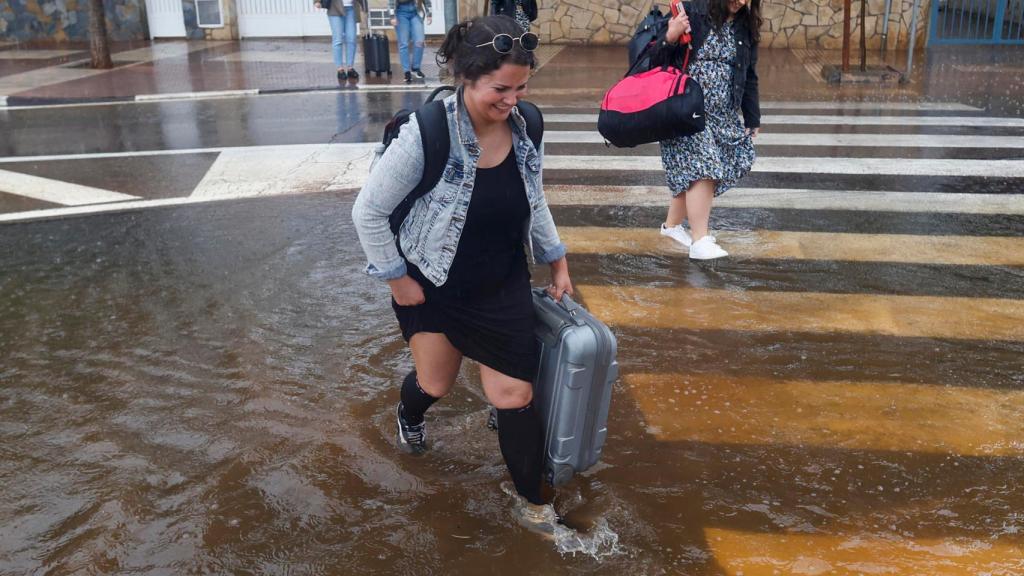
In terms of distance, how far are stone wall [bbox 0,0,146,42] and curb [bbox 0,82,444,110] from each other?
7.47m

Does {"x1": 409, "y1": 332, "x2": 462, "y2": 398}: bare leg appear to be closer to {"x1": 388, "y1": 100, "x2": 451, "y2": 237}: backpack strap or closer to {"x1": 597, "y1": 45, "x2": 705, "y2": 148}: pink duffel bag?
{"x1": 388, "y1": 100, "x2": 451, "y2": 237}: backpack strap

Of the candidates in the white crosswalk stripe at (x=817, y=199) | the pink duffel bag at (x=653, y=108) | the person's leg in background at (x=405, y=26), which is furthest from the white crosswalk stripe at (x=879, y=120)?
the pink duffel bag at (x=653, y=108)

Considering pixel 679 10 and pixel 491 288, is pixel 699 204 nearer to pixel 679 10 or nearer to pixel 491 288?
pixel 679 10

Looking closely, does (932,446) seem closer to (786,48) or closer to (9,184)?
(9,184)

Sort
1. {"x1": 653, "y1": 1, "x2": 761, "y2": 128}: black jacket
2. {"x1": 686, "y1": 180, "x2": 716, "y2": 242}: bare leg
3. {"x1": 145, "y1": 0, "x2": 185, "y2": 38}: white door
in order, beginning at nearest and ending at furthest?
{"x1": 653, "y1": 1, "x2": 761, "y2": 128}: black jacket, {"x1": 686, "y1": 180, "x2": 716, "y2": 242}: bare leg, {"x1": 145, "y1": 0, "x2": 185, "y2": 38}: white door

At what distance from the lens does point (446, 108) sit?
2.87 m

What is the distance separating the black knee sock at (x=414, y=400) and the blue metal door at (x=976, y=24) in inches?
623

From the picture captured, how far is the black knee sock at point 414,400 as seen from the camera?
345cm

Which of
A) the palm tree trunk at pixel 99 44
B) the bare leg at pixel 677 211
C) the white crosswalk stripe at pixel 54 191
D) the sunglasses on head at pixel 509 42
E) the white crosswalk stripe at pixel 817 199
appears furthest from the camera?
the palm tree trunk at pixel 99 44

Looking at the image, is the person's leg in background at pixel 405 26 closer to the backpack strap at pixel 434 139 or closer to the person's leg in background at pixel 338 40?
the person's leg in background at pixel 338 40

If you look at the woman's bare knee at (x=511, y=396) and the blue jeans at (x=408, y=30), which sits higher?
the blue jeans at (x=408, y=30)

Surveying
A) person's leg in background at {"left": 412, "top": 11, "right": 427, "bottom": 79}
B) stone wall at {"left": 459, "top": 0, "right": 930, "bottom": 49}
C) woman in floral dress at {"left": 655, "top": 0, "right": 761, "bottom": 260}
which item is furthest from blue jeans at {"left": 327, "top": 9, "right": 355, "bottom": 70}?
woman in floral dress at {"left": 655, "top": 0, "right": 761, "bottom": 260}

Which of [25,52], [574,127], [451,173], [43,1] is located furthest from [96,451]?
[43,1]

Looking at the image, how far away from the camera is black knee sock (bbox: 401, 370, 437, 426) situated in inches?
136
